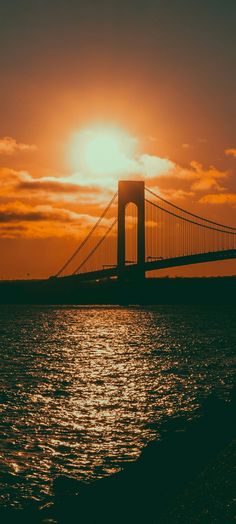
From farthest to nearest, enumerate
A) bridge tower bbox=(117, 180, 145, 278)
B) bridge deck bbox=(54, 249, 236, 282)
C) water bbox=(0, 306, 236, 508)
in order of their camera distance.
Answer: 1. bridge tower bbox=(117, 180, 145, 278)
2. bridge deck bbox=(54, 249, 236, 282)
3. water bbox=(0, 306, 236, 508)

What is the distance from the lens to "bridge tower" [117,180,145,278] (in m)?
68.9

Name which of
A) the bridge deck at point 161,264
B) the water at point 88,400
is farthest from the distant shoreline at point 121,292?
the water at point 88,400

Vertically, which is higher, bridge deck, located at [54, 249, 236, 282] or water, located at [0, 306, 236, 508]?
bridge deck, located at [54, 249, 236, 282]

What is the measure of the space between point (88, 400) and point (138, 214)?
2358 inches

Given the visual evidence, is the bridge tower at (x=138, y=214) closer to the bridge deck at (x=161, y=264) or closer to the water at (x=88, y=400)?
the bridge deck at (x=161, y=264)

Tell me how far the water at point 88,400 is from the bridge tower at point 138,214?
33.0 metres

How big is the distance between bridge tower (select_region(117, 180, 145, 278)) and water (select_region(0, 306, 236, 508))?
33.0 m

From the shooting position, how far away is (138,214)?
75.7 meters

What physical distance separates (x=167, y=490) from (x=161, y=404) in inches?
295

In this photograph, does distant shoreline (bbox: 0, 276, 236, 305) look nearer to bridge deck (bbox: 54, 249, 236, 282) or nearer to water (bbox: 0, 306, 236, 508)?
bridge deck (bbox: 54, 249, 236, 282)

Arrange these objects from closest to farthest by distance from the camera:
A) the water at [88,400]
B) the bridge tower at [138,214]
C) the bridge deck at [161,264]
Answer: the water at [88,400] → the bridge deck at [161,264] → the bridge tower at [138,214]

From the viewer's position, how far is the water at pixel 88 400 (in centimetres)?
984

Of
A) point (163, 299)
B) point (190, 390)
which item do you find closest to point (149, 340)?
point (190, 390)

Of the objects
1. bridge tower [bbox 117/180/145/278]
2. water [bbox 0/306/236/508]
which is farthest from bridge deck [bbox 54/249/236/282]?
water [bbox 0/306/236/508]
